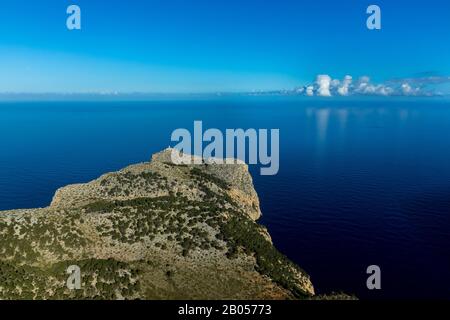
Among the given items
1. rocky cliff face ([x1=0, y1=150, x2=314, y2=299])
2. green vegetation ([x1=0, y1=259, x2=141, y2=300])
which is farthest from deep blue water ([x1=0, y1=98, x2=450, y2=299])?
green vegetation ([x1=0, y1=259, x2=141, y2=300])

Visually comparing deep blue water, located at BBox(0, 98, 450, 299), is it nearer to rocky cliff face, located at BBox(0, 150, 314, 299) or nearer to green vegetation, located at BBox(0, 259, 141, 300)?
rocky cliff face, located at BBox(0, 150, 314, 299)

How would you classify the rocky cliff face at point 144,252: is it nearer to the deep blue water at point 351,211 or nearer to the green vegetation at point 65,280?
the green vegetation at point 65,280

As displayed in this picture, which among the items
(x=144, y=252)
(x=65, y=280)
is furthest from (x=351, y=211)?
(x=65, y=280)

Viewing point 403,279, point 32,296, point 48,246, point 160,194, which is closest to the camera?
point 32,296

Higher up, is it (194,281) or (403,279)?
(194,281)

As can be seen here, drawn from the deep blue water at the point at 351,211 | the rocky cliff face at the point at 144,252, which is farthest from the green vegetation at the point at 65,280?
the deep blue water at the point at 351,211

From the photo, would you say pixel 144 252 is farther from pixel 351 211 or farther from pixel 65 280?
pixel 351 211

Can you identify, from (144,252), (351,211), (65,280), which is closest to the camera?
(65,280)

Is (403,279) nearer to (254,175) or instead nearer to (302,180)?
(302,180)
